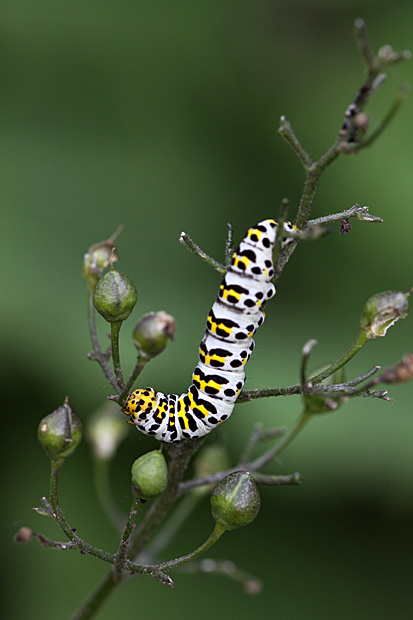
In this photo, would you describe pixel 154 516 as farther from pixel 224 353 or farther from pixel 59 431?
pixel 224 353

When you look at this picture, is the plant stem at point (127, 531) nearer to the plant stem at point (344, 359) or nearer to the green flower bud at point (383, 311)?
the plant stem at point (344, 359)

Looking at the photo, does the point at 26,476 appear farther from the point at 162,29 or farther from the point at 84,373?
the point at 162,29

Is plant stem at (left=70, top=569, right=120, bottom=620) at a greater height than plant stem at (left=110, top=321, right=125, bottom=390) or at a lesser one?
lesser

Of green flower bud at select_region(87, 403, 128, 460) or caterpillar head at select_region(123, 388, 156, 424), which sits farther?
green flower bud at select_region(87, 403, 128, 460)

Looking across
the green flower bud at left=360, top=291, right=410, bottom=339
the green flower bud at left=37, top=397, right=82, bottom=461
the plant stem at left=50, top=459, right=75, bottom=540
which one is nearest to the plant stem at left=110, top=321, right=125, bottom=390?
the green flower bud at left=37, top=397, right=82, bottom=461

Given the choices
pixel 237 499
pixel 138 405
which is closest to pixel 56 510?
pixel 138 405

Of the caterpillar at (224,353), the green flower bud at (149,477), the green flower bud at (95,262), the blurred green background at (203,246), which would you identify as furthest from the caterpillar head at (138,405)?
the blurred green background at (203,246)

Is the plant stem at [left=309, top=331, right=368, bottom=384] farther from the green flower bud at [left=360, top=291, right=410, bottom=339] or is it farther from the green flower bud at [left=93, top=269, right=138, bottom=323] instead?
the green flower bud at [left=93, top=269, right=138, bottom=323]
